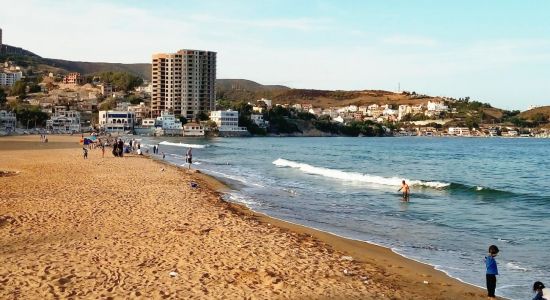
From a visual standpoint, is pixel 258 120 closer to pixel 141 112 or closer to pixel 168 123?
Result: pixel 141 112

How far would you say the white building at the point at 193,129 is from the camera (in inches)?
5507

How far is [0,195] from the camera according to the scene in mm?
17969

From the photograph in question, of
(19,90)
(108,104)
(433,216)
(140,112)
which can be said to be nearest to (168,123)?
(140,112)

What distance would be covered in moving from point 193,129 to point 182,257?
132m

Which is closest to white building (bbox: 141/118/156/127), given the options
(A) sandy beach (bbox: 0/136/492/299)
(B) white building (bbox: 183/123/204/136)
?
(B) white building (bbox: 183/123/204/136)

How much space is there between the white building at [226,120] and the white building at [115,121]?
24541 mm

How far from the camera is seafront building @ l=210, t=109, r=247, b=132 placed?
14788 cm

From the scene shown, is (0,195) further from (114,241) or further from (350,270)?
(350,270)

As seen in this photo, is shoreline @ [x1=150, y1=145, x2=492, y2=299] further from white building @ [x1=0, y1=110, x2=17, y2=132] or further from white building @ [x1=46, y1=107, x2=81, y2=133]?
white building @ [x1=46, y1=107, x2=81, y2=133]

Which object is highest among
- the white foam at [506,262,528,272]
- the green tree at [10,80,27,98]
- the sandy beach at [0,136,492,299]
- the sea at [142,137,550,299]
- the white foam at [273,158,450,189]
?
the green tree at [10,80,27,98]

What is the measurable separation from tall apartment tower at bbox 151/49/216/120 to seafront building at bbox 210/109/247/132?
1864cm

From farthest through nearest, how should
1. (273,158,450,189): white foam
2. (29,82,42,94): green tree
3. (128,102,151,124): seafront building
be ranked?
(29,82,42,94): green tree, (128,102,151,124): seafront building, (273,158,450,189): white foam

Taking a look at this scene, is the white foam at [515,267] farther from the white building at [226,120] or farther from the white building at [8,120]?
the white building at [226,120]

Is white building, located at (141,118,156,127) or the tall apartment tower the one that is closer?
white building, located at (141,118,156,127)
